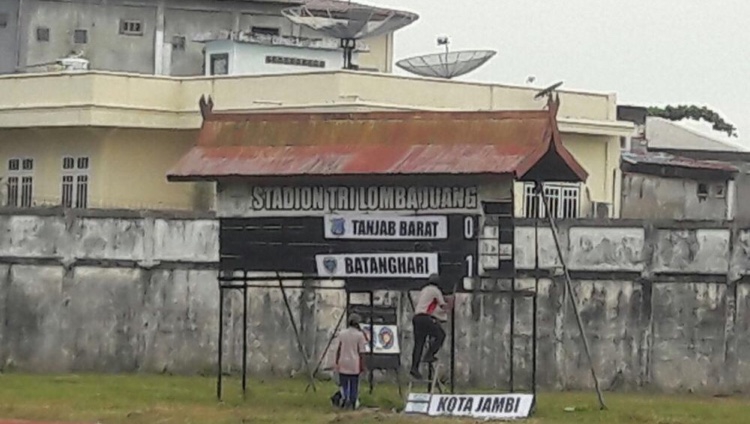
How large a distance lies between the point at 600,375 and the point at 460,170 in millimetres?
6817

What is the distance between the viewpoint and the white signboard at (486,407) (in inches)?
1014

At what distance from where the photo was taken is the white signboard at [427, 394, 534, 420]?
84.5ft

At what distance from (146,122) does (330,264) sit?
2105 cm

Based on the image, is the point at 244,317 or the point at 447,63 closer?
the point at 244,317

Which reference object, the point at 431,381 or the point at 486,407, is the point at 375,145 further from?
the point at 486,407

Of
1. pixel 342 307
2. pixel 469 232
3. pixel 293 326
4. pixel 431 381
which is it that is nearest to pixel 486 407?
pixel 431 381

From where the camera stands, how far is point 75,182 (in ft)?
156

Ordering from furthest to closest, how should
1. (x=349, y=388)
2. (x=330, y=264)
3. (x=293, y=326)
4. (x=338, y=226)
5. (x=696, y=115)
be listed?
(x=696, y=115)
(x=293, y=326)
(x=349, y=388)
(x=330, y=264)
(x=338, y=226)

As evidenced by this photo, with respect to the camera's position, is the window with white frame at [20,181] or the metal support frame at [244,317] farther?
the window with white frame at [20,181]

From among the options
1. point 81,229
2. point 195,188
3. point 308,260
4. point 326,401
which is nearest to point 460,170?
point 308,260

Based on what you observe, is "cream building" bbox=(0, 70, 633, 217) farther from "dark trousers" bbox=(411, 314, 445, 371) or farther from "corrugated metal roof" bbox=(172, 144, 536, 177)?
"dark trousers" bbox=(411, 314, 445, 371)

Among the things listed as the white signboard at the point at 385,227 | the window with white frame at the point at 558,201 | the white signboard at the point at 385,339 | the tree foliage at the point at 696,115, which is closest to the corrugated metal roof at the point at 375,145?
the white signboard at the point at 385,227

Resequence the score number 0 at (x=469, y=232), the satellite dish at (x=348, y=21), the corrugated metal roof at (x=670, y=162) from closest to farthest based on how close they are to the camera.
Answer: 1. the score number 0 at (x=469, y=232)
2. the satellite dish at (x=348, y=21)
3. the corrugated metal roof at (x=670, y=162)

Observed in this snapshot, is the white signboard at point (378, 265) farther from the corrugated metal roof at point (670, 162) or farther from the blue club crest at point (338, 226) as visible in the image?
the corrugated metal roof at point (670, 162)
